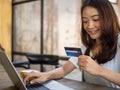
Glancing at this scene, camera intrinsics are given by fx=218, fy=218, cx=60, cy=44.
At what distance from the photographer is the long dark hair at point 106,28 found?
1424mm

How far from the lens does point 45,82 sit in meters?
1.45

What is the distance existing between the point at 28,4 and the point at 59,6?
3.49 feet

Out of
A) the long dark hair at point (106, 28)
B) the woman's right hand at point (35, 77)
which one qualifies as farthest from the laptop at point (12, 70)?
the long dark hair at point (106, 28)

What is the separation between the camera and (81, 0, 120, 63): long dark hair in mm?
1424

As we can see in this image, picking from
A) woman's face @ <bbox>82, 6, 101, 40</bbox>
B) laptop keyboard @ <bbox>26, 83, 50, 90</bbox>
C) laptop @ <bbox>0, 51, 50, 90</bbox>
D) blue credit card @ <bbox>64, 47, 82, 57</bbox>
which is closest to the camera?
laptop @ <bbox>0, 51, 50, 90</bbox>

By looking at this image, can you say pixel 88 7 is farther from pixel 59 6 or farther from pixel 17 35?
pixel 17 35

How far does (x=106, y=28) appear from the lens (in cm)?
143

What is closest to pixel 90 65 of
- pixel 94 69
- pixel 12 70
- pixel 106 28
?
pixel 94 69

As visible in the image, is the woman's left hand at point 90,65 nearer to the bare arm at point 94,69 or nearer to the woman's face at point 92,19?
the bare arm at point 94,69

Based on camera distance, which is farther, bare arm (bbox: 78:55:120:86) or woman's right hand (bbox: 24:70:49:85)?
woman's right hand (bbox: 24:70:49:85)

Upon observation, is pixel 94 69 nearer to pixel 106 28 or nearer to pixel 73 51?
pixel 73 51

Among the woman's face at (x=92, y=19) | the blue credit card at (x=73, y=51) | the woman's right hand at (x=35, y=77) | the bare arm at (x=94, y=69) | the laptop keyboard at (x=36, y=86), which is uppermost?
the woman's face at (x=92, y=19)

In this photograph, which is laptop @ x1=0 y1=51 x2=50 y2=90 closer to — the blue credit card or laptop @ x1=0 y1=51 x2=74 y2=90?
laptop @ x1=0 y1=51 x2=74 y2=90

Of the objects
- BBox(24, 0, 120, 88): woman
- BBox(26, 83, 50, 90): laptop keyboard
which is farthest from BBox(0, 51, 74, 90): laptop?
BBox(24, 0, 120, 88): woman
